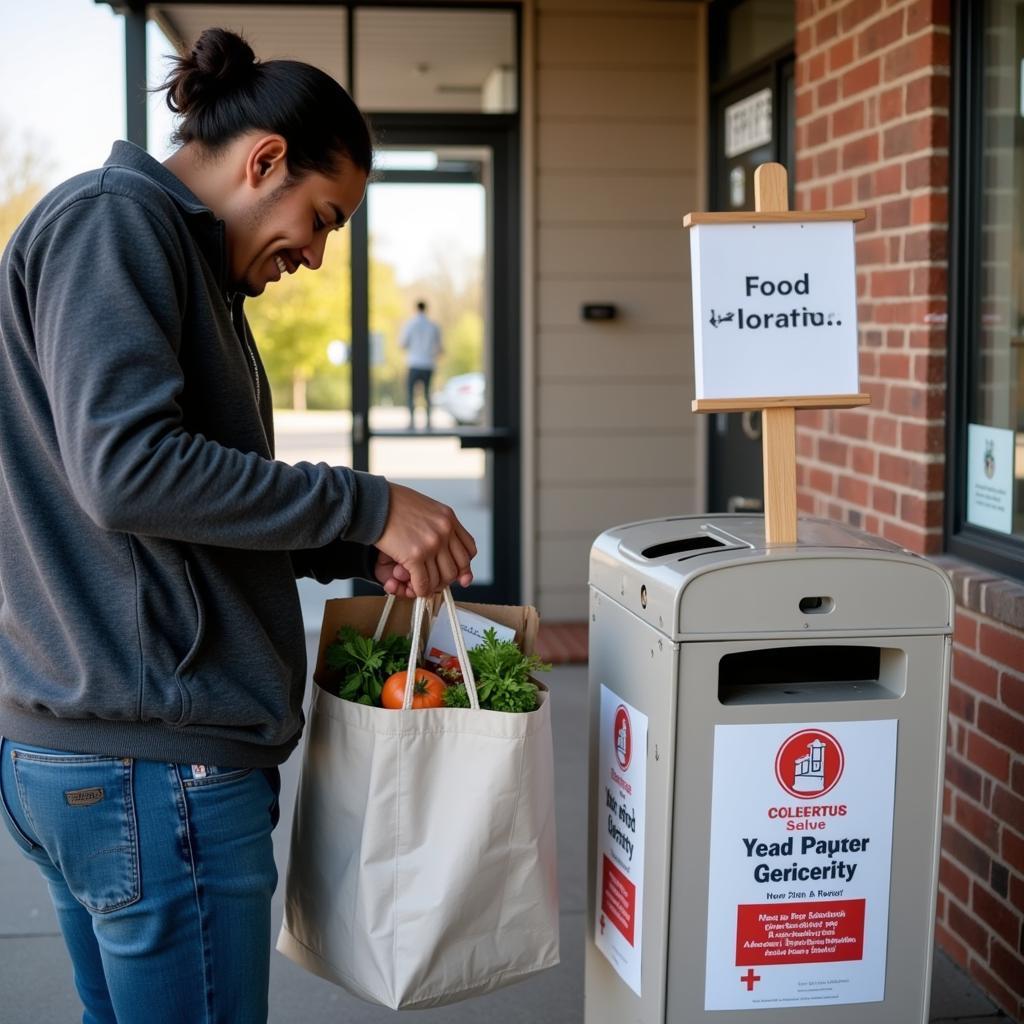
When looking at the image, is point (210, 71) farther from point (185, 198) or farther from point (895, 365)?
point (895, 365)

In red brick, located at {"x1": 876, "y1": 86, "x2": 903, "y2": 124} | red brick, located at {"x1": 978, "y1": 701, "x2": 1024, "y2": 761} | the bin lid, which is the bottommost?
red brick, located at {"x1": 978, "y1": 701, "x2": 1024, "y2": 761}

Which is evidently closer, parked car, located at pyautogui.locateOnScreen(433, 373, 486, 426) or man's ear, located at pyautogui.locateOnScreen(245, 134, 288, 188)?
man's ear, located at pyautogui.locateOnScreen(245, 134, 288, 188)

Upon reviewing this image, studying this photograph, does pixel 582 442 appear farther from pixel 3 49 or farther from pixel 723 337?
pixel 723 337

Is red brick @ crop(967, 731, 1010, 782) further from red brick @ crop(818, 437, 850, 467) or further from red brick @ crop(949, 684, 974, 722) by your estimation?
red brick @ crop(818, 437, 850, 467)

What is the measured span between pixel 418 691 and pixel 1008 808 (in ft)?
5.57

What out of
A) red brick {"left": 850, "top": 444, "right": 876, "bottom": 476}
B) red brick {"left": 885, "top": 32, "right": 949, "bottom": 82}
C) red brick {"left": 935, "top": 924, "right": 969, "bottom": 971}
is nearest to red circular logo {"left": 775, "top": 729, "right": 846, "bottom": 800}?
red brick {"left": 935, "top": 924, "right": 969, "bottom": 971}

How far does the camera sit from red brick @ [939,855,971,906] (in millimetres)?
3398

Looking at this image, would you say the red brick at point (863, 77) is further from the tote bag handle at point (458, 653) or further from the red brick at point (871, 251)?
the tote bag handle at point (458, 653)

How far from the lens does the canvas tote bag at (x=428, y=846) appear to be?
2.01m

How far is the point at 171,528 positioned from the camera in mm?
1669

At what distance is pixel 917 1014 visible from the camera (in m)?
2.30

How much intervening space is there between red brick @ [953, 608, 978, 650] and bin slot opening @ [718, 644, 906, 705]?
0.99 meters

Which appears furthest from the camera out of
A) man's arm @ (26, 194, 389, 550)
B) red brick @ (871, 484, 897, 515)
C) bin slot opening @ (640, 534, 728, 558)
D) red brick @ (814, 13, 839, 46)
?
red brick @ (814, 13, 839, 46)

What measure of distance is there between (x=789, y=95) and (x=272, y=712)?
4435 millimetres
